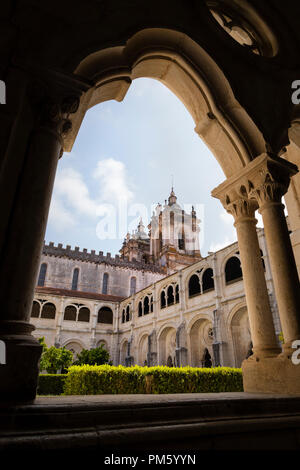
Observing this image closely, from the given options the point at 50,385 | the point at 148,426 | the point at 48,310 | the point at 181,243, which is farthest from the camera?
the point at 181,243

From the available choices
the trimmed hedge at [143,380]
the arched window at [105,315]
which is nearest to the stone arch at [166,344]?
the arched window at [105,315]

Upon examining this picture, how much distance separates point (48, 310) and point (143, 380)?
18.8 meters

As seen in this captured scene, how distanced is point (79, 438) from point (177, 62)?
4.02 metres

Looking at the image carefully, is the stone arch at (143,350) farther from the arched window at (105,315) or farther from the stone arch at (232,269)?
the stone arch at (232,269)

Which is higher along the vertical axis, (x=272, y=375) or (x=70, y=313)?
(x=70, y=313)

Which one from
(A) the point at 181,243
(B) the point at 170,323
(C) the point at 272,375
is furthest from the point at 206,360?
(A) the point at 181,243

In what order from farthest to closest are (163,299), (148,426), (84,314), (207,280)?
(84,314)
(163,299)
(207,280)
(148,426)

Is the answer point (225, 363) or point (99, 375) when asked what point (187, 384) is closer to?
point (99, 375)

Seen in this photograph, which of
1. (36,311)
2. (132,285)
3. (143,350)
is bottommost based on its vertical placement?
(143,350)

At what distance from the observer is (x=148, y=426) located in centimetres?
142

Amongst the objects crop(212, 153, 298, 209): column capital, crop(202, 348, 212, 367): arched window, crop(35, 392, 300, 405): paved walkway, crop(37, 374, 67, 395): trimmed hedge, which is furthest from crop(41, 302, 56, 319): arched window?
crop(35, 392, 300, 405): paved walkway

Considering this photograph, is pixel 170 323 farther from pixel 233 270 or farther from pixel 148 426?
pixel 148 426

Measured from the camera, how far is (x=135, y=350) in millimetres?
24703

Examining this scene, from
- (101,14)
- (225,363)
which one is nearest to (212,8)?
(101,14)
